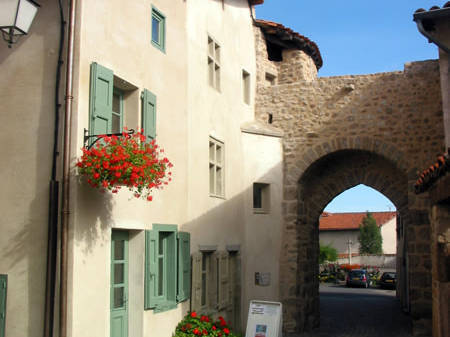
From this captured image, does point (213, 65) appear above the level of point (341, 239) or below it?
above

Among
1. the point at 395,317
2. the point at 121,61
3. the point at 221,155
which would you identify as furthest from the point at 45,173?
the point at 395,317

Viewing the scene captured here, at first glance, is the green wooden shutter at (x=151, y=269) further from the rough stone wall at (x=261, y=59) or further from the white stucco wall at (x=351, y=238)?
the white stucco wall at (x=351, y=238)

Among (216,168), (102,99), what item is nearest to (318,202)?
(216,168)

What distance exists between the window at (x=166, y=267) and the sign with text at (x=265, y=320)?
116 cm

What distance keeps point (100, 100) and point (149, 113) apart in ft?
4.55

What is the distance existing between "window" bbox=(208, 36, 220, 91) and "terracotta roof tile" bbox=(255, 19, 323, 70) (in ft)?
9.31

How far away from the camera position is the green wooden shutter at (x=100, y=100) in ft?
22.6

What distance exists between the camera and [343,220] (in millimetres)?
50375

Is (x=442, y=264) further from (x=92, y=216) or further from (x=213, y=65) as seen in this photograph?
(x=213, y=65)

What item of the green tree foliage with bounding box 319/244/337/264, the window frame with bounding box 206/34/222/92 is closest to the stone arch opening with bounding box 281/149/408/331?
the window frame with bounding box 206/34/222/92

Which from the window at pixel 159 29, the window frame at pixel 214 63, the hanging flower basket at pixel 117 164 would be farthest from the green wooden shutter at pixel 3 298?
the window frame at pixel 214 63

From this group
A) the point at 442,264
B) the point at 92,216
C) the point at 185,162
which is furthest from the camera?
the point at 185,162

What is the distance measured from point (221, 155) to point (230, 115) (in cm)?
111

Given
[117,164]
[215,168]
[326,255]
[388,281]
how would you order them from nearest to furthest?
[117,164]
[215,168]
[388,281]
[326,255]
